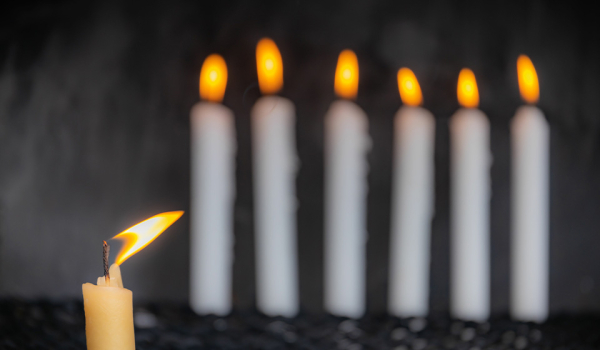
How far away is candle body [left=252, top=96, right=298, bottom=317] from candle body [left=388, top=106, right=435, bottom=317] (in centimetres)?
17

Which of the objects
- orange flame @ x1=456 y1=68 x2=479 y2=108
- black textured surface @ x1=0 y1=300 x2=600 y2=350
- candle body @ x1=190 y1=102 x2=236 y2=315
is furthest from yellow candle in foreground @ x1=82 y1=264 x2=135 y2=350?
orange flame @ x1=456 y1=68 x2=479 y2=108

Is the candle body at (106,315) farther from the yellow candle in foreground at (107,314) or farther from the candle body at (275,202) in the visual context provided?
the candle body at (275,202)

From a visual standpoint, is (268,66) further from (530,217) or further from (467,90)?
(530,217)

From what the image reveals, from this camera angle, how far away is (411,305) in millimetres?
558

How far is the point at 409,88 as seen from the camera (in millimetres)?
600

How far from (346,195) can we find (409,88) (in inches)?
7.6

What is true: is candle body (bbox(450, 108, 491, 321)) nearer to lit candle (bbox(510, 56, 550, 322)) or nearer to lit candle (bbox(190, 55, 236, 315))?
lit candle (bbox(510, 56, 550, 322))

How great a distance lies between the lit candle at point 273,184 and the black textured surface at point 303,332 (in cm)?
13

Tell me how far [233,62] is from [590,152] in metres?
0.62

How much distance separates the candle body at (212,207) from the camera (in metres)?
0.55

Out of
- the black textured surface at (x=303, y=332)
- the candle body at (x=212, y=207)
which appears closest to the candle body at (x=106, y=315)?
the black textured surface at (x=303, y=332)

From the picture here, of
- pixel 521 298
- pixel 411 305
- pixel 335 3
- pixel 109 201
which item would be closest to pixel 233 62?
pixel 335 3

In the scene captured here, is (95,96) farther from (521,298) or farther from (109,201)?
(521,298)

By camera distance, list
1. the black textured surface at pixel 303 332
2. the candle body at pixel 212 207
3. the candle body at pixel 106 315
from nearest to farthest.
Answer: the candle body at pixel 106 315
the black textured surface at pixel 303 332
the candle body at pixel 212 207
